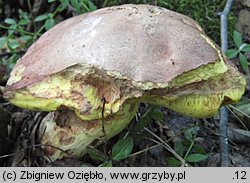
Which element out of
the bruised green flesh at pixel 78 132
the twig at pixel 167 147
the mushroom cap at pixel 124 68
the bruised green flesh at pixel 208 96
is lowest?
the twig at pixel 167 147

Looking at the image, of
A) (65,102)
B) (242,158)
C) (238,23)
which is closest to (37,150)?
(65,102)

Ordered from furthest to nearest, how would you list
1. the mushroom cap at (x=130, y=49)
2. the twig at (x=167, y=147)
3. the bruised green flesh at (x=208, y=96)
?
the twig at (x=167, y=147) < the bruised green flesh at (x=208, y=96) < the mushroom cap at (x=130, y=49)

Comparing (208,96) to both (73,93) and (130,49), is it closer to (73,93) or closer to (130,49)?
(130,49)

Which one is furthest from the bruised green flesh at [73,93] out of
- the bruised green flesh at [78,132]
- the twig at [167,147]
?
the twig at [167,147]

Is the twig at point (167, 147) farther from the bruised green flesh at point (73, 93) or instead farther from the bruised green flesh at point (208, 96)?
the bruised green flesh at point (73, 93)

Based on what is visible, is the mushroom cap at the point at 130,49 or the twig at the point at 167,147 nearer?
the mushroom cap at the point at 130,49

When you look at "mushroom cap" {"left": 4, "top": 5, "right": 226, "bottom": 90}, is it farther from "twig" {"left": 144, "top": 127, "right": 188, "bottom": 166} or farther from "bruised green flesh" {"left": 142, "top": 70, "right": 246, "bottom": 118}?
"twig" {"left": 144, "top": 127, "right": 188, "bottom": 166}

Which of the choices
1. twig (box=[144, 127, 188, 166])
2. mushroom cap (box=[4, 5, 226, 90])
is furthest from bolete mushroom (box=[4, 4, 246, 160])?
twig (box=[144, 127, 188, 166])
